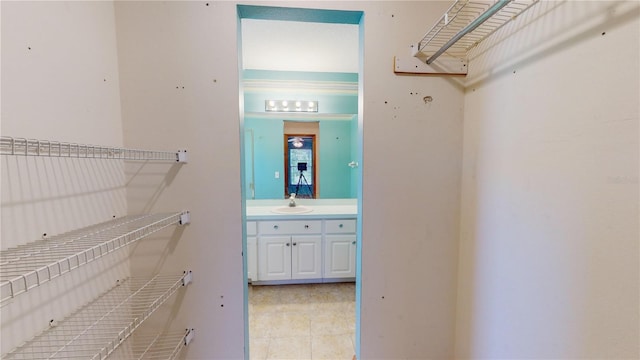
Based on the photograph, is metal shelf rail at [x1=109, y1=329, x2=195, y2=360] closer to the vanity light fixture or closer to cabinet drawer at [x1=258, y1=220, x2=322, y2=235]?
cabinet drawer at [x1=258, y1=220, x2=322, y2=235]

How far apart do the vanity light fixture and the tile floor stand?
6.19 ft

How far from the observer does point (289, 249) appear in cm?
246

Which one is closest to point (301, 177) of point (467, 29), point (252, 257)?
point (252, 257)

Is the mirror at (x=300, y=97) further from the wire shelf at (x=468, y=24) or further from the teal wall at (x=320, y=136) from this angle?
the wire shelf at (x=468, y=24)

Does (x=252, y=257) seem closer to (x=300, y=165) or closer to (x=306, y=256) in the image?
(x=306, y=256)

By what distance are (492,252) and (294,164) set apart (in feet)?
6.69

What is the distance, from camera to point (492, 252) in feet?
3.52

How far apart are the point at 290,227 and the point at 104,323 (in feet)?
5.18

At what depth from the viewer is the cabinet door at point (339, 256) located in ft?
8.20

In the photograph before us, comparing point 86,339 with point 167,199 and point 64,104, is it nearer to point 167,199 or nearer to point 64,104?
point 167,199

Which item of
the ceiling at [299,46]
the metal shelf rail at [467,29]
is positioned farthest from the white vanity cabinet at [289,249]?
the metal shelf rail at [467,29]

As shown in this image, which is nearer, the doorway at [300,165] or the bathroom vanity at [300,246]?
the bathroom vanity at [300,246]

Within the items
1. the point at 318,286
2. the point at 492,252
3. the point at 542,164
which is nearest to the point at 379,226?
the point at 492,252

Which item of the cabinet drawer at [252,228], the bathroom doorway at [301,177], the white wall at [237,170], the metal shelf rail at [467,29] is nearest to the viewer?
the metal shelf rail at [467,29]
